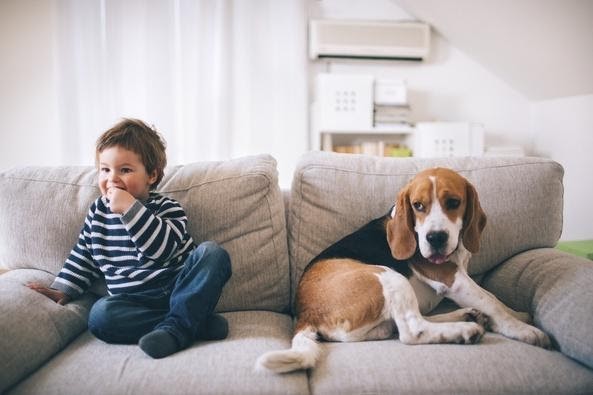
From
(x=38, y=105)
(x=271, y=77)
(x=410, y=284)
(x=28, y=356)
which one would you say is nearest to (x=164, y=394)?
(x=28, y=356)

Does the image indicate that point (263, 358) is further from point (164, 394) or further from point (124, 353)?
point (124, 353)

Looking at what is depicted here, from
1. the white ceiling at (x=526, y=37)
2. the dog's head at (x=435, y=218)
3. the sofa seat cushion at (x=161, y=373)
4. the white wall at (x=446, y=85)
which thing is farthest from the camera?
the white wall at (x=446, y=85)

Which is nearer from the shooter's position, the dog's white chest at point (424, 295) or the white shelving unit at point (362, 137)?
the dog's white chest at point (424, 295)

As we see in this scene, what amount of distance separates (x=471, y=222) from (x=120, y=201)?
4.01ft

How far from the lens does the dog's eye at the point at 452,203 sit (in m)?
1.45

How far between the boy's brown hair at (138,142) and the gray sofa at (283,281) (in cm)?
14

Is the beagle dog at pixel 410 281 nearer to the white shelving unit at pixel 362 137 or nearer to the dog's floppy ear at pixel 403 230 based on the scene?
the dog's floppy ear at pixel 403 230

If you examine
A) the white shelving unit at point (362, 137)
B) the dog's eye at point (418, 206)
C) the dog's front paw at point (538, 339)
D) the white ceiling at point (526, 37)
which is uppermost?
the white ceiling at point (526, 37)

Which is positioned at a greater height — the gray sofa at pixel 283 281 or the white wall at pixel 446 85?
the white wall at pixel 446 85

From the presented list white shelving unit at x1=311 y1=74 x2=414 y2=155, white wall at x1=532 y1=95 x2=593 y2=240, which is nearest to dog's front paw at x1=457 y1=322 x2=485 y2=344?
white shelving unit at x1=311 y1=74 x2=414 y2=155

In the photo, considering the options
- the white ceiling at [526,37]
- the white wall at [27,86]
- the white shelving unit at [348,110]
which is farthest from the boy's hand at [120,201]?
the white ceiling at [526,37]

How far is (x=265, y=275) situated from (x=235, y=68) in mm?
2458

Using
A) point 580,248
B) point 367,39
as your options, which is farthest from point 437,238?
point 367,39

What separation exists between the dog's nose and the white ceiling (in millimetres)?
2336
